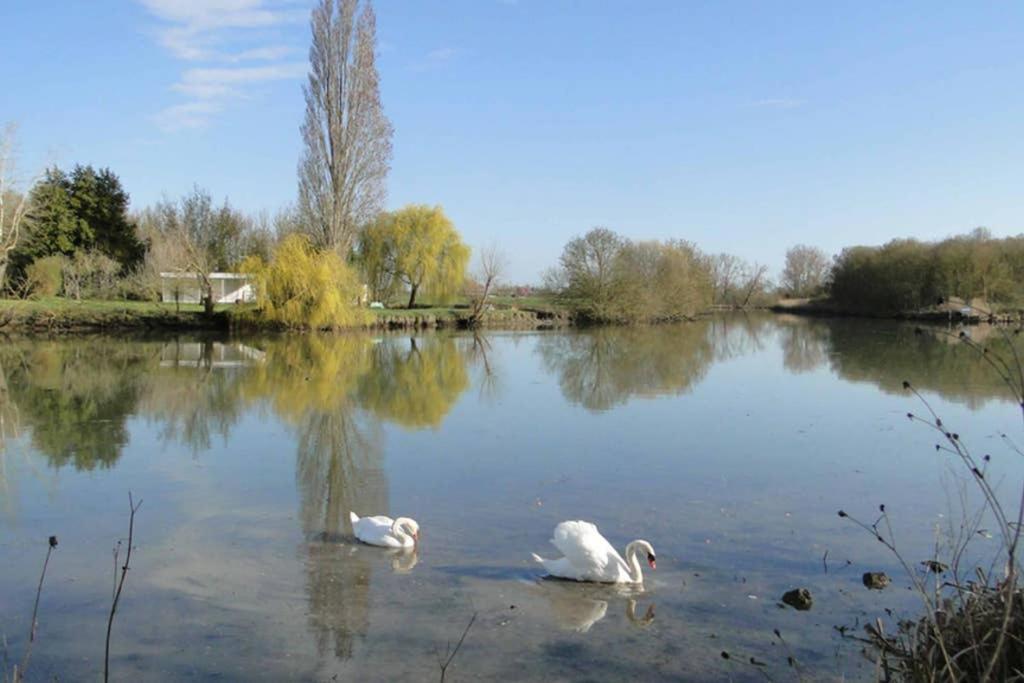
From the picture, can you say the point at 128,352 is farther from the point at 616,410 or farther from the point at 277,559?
the point at 277,559

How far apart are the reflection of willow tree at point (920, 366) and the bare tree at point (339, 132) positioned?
19.2 metres

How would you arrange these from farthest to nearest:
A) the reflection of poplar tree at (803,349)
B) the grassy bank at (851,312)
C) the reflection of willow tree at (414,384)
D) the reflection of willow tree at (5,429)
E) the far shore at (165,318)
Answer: the grassy bank at (851,312) → the far shore at (165,318) → the reflection of poplar tree at (803,349) → the reflection of willow tree at (414,384) → the reflection of willow tree at (5,429)

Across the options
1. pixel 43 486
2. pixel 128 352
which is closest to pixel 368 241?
pixel 128 352

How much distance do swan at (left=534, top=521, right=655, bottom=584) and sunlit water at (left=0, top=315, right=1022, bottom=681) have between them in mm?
121

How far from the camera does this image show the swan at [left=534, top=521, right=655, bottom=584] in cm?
531

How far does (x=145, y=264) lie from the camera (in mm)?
34688

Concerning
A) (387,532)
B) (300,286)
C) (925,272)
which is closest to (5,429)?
(387,532)

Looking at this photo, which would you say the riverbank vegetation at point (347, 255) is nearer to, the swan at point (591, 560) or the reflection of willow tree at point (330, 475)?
the reflection of willow tree at point (330, 475)

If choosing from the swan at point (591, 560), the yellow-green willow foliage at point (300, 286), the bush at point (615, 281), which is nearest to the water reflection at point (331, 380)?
the yellow-green willow foliage at point (300, 286)

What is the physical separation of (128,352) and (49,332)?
27.7ft

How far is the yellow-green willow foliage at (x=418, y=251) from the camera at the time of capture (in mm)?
37906

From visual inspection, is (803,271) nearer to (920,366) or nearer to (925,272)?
(925,272)

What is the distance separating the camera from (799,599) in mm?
4945

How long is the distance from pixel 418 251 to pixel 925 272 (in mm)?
27827
